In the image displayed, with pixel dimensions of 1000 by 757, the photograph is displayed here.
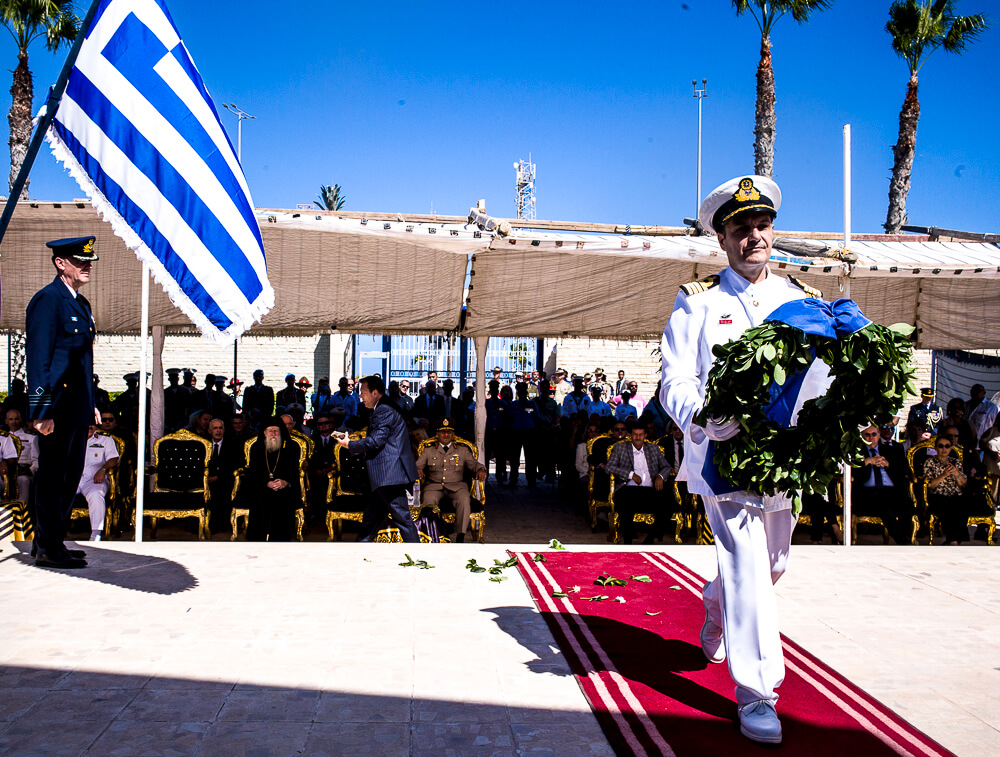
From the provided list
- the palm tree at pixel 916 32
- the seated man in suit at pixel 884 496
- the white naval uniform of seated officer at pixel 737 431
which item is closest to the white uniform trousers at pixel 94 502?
the white naval uniform of seated officer at pixel 737 431

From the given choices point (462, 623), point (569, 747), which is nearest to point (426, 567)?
point (462, 623)

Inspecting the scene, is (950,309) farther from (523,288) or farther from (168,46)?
(168,46)

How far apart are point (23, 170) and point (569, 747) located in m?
3.19

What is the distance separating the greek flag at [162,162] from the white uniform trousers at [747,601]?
3.03 meters

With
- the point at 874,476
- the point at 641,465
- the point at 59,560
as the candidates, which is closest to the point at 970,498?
the point at 874,476

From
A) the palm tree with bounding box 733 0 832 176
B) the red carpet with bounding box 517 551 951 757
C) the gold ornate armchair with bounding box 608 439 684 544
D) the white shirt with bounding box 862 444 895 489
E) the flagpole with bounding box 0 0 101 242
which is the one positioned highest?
the palm tree with bounding box 733 0 832 176

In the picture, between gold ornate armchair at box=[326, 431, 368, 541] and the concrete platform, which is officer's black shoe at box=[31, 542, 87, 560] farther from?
gold ornate armchair at box=[326, 431, 368, 541]

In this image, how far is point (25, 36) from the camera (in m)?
19.5

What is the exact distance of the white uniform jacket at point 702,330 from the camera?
3.30m

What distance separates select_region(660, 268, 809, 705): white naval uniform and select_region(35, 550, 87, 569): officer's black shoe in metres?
3.84

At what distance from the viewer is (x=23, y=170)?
12.0 ft

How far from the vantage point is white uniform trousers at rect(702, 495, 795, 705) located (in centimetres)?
308

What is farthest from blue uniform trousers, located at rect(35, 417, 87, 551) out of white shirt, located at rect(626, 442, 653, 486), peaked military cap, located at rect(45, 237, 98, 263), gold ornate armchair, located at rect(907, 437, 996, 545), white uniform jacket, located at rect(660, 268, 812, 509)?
gold ornate armchair, located at rect(907, 437, 996, 545)

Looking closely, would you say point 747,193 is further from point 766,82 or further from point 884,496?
point 766,82
